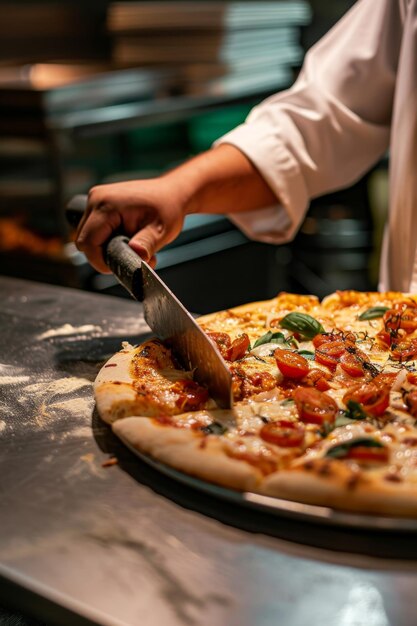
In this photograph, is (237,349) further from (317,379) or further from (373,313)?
(373,313)

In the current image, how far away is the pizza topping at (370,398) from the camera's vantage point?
1303 mm

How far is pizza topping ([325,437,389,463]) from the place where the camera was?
115 cm

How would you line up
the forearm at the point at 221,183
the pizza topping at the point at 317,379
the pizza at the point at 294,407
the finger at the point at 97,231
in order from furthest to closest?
the forearm at the point at 221,183 < the finger at the point at 97,231 < the pizza topping at the point at 317,379 < the pizza at the point at 294,407

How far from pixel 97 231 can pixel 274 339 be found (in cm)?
51

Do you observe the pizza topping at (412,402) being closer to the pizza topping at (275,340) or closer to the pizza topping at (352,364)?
the pizza topping at (352,364)

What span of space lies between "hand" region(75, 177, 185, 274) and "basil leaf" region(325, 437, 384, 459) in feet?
2.60

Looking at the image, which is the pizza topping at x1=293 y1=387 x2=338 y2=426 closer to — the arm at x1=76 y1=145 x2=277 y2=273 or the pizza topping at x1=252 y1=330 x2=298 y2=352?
the pizza topping at x1=252 y1=330 x2=298 y2=352

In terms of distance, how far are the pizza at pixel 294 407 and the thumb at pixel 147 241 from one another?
8.7 inches

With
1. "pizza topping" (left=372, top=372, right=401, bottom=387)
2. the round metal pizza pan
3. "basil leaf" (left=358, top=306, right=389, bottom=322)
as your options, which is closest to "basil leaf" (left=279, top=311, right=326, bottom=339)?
"basil leaf" (left=358, top=306, right=389, bottom=322)

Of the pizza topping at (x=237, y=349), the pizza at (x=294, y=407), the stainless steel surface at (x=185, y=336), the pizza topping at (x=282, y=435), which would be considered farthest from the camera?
the pizza topping at (x=237, y=349)

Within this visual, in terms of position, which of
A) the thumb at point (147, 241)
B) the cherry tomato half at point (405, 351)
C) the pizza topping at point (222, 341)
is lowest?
the cherry tomato half at point (405, 351)

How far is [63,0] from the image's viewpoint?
4602 millimetres

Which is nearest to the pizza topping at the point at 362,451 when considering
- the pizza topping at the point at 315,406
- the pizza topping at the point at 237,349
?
the pizza topping at the point at 315,406

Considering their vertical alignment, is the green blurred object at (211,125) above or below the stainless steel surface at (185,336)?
Result: below
